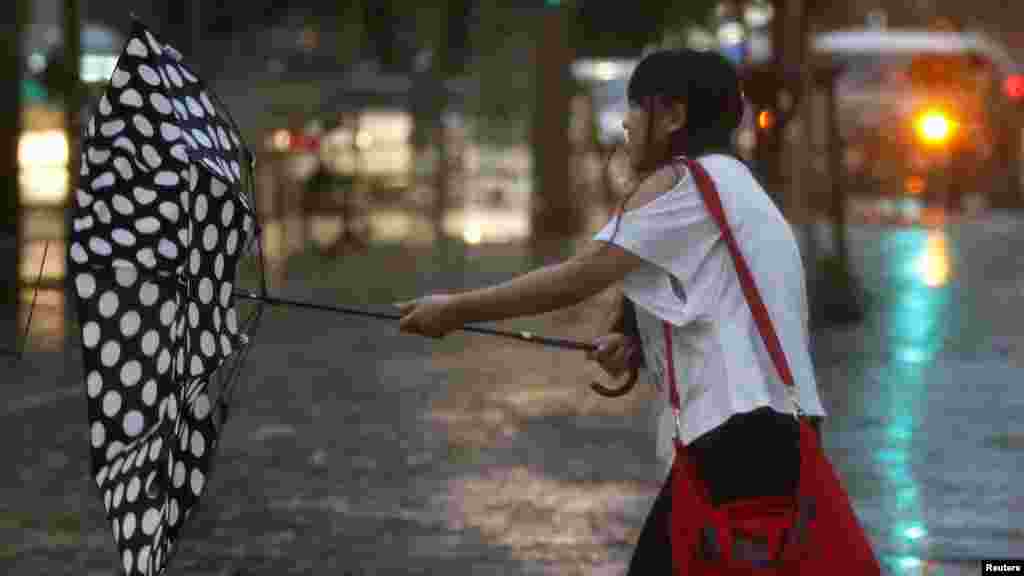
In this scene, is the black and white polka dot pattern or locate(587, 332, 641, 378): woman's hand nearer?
the black and white polka dot pattern

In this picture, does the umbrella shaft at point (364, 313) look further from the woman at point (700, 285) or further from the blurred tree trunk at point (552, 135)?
the blurred tree trunk at point (552, 135)

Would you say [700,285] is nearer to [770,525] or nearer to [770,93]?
[770,525]

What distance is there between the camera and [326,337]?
16203 millimetres

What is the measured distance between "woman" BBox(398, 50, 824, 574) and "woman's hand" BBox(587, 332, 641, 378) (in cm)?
9

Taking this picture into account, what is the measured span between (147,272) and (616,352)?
0.91 meters

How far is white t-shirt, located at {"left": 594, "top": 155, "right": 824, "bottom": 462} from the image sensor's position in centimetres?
436

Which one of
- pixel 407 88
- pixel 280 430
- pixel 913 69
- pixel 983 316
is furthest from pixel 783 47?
pixel 913 69

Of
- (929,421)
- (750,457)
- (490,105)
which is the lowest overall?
(490,105)

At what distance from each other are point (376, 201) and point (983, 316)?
22.4 meters

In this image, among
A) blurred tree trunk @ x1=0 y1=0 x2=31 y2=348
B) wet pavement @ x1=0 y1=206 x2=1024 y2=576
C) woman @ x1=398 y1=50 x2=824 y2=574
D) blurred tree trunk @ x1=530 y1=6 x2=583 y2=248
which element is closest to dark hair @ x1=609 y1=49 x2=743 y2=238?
woman @ x1=398 y1=50 x2=824 y2=574

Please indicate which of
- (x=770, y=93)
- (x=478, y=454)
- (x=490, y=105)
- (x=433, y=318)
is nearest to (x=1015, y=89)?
(x=490, y=105)

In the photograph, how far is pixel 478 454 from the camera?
1042 cm

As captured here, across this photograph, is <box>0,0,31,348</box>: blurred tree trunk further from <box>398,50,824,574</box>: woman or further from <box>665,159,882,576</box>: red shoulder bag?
<box>665,159,882,576</box>: red shoulder bag

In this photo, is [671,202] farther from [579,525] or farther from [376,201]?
[376,201]
